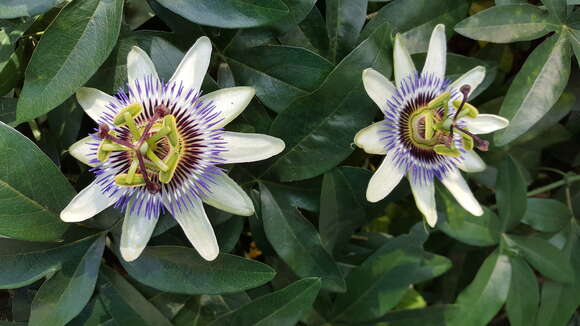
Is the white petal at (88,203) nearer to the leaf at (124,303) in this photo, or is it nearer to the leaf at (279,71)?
the leaf at (124,303)

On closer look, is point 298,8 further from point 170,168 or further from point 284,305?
point 284,305

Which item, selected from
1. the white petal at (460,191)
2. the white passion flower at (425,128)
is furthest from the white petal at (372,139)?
the white petal at (460,191)

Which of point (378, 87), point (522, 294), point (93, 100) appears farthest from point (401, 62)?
point (522, 294)

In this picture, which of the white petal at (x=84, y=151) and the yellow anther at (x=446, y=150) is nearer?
the white petal at (x=84, y=151)

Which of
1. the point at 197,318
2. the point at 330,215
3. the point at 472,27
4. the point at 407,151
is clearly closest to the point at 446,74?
the point at 472,27

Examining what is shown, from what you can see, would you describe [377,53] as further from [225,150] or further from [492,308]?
[492,308]

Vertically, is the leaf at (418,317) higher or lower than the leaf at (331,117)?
lower

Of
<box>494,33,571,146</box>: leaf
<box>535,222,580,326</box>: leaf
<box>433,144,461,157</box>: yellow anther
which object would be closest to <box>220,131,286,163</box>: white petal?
<box>433,144,461,157</box>: yellow anther
